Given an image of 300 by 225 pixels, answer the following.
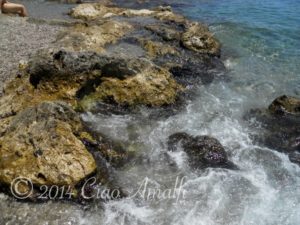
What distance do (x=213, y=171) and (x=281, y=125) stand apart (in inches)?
190

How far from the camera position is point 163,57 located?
2244 centimetres

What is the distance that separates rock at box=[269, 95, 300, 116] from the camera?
17.0m

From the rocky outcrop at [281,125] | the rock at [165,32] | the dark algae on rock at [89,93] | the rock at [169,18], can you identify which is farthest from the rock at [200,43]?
the rocky outcrop at [281,125]

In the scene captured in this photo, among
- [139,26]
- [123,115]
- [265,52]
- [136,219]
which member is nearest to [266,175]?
[136,219]

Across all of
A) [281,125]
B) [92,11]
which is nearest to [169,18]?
[92,11]

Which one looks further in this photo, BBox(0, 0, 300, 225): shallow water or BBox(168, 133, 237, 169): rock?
BBox(168, 133, 237, 169): rock

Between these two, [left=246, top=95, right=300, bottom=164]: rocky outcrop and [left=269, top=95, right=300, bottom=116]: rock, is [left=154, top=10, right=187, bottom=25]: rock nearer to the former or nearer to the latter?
[left=269, top=95, right=300, bottom=116]: rock

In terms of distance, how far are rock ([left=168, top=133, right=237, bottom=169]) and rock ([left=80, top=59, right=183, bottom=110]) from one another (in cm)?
292

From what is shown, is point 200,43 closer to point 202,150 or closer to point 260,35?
point 260,35

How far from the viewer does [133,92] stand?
17047 millimetres

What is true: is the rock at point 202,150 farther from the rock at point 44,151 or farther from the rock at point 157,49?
the rock at point 157,49

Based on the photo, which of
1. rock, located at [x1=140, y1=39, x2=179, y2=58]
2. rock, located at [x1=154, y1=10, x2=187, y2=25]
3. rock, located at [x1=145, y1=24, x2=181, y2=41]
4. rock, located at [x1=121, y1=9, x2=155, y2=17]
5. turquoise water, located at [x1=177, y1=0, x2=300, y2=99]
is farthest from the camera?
rock, located at [x1=121, y1=9, x2=155, y2=17]

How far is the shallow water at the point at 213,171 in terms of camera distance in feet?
36.8

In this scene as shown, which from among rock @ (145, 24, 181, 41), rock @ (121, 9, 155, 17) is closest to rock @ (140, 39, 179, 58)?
rock @ (145, 24, 181, 41)
